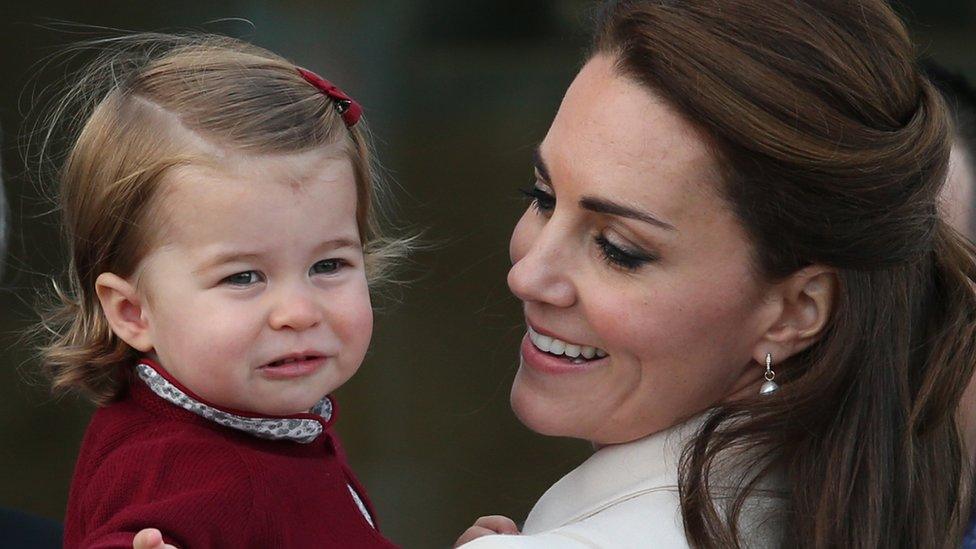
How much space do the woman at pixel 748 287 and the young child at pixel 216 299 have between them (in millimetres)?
279

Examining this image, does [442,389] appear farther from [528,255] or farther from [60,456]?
[528,255]

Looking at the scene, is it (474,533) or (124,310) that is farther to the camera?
(474,533)

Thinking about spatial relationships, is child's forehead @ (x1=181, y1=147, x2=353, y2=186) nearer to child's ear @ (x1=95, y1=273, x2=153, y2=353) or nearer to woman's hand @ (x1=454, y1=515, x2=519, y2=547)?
child's ear @ (x1=95, y1=273, x2=153, y2=353)

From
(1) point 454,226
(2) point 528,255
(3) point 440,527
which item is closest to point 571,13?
(1) point 454,226

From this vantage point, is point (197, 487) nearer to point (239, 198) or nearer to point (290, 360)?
point (290, 360)

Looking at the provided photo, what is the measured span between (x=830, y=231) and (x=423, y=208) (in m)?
2.74

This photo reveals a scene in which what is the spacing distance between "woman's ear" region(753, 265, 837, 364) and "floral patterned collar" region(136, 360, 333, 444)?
658mm

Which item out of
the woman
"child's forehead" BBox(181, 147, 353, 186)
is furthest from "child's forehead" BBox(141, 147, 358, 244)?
the woman

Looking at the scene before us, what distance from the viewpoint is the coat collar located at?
6.79 ft

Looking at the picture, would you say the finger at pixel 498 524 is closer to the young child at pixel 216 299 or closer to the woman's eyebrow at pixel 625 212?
the young child at pixel 216 299

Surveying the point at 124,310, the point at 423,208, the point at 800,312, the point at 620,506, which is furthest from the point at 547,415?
the point at 423,208

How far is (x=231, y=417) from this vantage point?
1886mm

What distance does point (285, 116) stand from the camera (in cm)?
197

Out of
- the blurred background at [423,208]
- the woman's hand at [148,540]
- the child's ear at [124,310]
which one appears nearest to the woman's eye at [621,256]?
the child's ear at [124,310]
